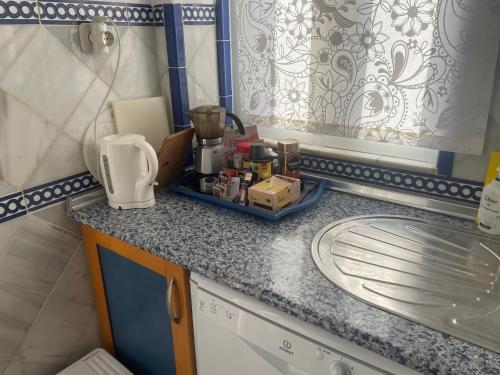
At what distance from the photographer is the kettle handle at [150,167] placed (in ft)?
3.95

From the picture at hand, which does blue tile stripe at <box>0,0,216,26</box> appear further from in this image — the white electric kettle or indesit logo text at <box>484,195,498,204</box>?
indesit logo text at <box>484,195,498,204</box>

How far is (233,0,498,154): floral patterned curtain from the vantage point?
1.04 metres

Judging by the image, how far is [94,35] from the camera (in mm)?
1198

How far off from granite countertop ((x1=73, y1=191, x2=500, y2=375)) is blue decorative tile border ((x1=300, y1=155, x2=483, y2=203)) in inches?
2.9

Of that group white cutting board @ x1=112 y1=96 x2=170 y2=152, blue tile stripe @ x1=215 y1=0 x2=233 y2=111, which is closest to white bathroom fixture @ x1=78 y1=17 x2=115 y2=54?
white cutting board @ x1=112 y1=96 x2=170 y2=152

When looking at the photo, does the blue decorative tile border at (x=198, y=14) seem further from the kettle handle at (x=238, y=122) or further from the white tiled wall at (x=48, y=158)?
the kettle handle at (x=238, y=122)

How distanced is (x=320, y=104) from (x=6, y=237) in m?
1.03

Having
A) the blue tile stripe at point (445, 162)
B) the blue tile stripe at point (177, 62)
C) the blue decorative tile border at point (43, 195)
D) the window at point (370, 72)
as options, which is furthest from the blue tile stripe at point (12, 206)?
the blue tile stripe at point (445, 162)

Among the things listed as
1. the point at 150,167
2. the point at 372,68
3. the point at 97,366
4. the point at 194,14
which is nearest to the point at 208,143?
the point at 150,167

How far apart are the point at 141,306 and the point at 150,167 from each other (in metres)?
0.43

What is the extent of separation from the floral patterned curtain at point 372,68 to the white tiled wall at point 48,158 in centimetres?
40

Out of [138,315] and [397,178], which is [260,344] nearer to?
[138,315]

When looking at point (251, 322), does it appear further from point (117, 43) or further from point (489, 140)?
point (117, 43)

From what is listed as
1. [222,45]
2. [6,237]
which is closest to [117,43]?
[222,45]
